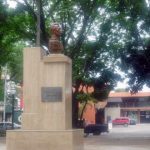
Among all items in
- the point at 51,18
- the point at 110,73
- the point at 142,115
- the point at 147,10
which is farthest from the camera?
the point at 142,115

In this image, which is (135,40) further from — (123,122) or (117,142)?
(123,122)

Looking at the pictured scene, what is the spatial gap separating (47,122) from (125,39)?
23.1m

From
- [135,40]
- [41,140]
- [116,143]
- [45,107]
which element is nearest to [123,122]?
[135,40]

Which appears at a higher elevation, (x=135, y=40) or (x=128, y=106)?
(x=135, y=40)

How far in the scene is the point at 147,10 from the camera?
106 feet

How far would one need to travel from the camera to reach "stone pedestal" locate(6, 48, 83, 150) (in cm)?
1463

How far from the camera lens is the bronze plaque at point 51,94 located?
15024 mm

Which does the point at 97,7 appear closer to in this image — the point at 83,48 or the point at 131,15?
the point at 131,15

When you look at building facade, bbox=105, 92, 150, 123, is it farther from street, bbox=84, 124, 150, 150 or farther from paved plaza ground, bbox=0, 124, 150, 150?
paved plaza ground, bbox=0, 124, 150, 150

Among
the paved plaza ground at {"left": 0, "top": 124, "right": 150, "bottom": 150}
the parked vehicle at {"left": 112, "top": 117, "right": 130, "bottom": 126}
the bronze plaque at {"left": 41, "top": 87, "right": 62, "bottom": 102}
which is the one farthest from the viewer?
the parked vehicle at {"left": 112, "top": 117, "right": 130, "bottom": 126}

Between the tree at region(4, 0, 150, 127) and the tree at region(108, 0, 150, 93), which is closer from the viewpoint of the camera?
the tree at region(108, 0, 150, 93)

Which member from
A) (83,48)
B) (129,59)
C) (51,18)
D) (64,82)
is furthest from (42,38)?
(64,82)

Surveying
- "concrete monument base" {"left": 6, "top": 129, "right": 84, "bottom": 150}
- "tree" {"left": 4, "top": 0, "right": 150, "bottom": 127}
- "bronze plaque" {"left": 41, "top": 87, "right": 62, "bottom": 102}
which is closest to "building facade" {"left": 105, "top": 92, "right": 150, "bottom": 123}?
"tree" {"left": 4, "top": 0, "right": 150, "bottom": 127}

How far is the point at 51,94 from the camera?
1504 centimetres
